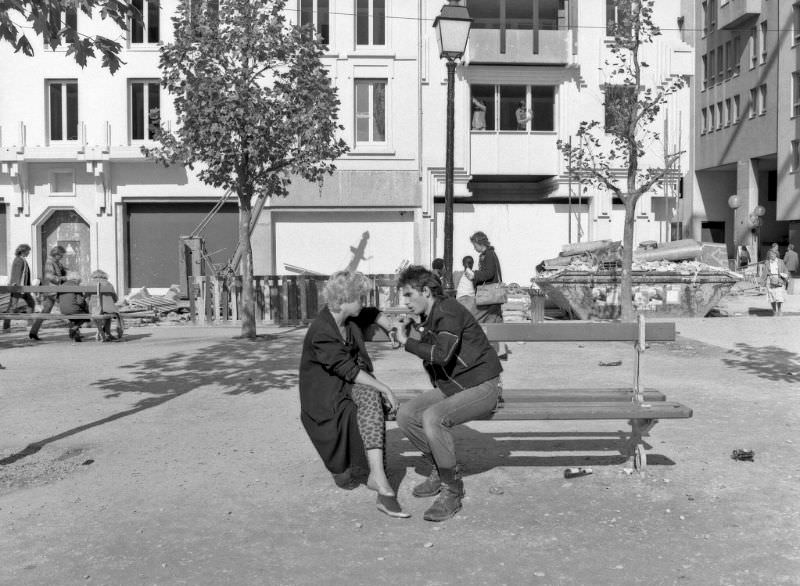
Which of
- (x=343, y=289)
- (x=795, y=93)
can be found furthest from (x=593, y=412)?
(x=795, y=93)

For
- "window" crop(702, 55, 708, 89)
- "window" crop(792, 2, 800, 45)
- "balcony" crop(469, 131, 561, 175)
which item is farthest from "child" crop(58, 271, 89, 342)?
"window" crop(702, 55, 708, 89)

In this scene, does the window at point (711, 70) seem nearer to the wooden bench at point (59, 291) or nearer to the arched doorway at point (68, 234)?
the arched doorway at point (68, 234)

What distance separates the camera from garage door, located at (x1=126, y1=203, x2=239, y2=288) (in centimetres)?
2855

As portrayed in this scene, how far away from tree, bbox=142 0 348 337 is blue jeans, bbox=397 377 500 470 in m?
10.2

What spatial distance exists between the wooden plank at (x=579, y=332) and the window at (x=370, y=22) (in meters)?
23.4

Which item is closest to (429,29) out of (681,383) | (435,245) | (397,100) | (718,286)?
(397,100)

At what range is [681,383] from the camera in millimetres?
10406

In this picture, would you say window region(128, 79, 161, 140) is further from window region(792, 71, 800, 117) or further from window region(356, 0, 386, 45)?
window region(792, 71, 800, 117)

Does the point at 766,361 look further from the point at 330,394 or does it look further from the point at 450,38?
the point at 330,394

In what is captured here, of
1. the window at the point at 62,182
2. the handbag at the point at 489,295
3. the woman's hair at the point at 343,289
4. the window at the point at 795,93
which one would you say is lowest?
the handbag at the point at 489,295

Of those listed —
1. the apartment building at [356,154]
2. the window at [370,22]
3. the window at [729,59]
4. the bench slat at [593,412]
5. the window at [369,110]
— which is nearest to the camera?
the bench slat at [593,412]

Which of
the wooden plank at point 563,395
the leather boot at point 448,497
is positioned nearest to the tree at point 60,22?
the wooden plank at point 563,395

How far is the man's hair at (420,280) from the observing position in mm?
5691

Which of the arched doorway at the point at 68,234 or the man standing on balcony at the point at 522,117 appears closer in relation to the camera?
the arched doorway at the point at 68,234
